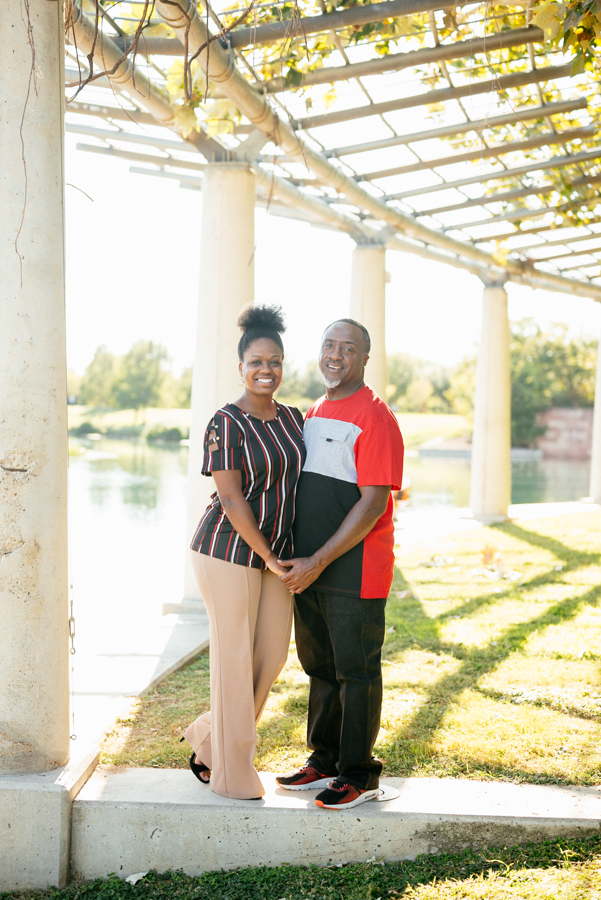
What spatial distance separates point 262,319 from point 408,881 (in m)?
2.20

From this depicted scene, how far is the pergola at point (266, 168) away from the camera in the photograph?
320 centimetres

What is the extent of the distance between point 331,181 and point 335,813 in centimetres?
607

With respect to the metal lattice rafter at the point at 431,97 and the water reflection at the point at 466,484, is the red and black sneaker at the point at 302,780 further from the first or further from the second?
the water reflection at the point at 466,484

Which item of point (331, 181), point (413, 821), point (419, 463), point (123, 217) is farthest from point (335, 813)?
point (123, 217)

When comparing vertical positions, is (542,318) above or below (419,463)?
above

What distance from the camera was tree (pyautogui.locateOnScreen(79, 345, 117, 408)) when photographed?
72.6m

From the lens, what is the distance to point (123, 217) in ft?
281

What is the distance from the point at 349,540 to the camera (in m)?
3.16

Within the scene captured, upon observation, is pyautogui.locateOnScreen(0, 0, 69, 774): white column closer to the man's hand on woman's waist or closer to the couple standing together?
the couple standing together

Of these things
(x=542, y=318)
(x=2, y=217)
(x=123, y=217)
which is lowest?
(x=2, y=217)

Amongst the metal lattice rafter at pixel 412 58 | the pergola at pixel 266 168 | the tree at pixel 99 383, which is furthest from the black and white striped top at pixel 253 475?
the tree at pixel 99 383

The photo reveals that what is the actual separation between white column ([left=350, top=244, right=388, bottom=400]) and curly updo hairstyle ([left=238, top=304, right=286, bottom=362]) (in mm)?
7341

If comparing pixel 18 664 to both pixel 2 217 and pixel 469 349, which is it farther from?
pixel 469 349

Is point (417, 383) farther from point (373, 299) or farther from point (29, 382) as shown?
point (29, 382)
